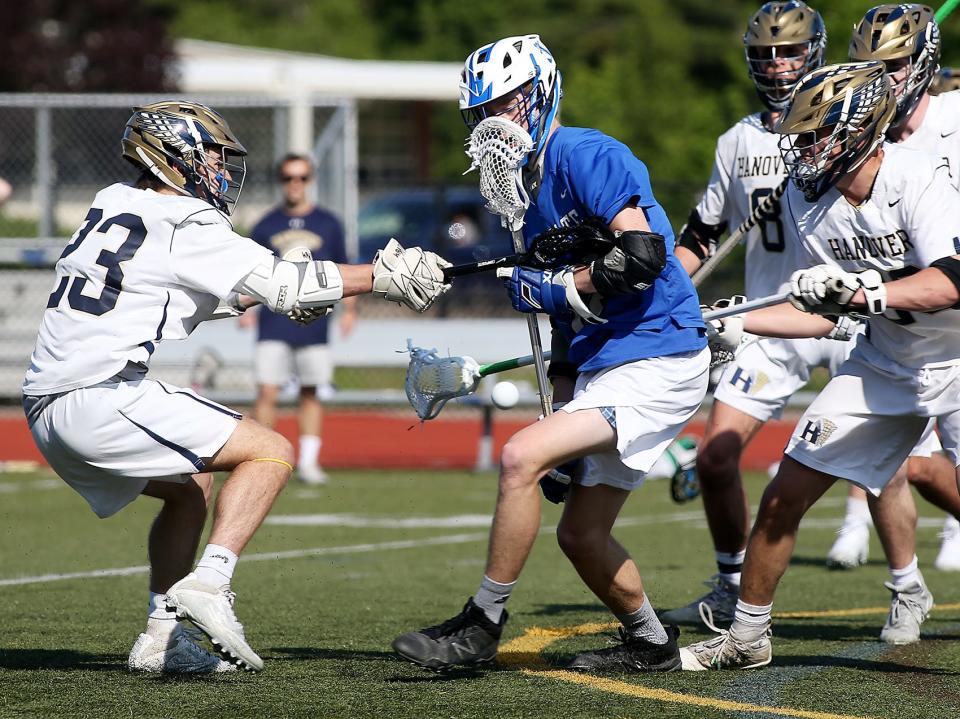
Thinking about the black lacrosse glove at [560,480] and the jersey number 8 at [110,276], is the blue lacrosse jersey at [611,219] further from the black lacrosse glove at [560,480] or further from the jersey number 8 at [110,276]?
the jersey number 8 at [110,276]

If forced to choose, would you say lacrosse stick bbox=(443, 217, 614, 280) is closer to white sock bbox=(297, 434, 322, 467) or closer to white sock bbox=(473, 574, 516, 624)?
white sock bbox=(473, 574, 516, 624)

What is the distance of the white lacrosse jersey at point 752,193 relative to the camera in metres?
6.78

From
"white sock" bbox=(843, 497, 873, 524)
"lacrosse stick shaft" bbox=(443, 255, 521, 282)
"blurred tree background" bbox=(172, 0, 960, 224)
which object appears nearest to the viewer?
"lacrosse stick shaft" bbox=(443, 255, 521, 282)

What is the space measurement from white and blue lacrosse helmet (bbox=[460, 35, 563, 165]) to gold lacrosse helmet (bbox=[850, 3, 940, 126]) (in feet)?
5.74

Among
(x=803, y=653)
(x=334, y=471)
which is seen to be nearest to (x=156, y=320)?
(x=803, y=653)

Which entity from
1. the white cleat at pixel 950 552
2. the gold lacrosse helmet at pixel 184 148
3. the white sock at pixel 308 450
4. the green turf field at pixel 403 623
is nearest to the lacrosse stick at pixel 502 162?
the gold lacrosse helmet at pixel 184 148

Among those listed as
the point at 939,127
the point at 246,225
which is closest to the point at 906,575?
the point at 939,127

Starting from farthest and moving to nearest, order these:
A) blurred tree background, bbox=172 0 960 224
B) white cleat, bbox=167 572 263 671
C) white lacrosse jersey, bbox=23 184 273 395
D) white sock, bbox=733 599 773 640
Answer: blurred tree background, bbox=172 0 960 224 → white sock, bbox=733 599 773 640 → white lacrosse jersey, bbox=23 184 273 395 → white cleat, bbox=167 572 263 671

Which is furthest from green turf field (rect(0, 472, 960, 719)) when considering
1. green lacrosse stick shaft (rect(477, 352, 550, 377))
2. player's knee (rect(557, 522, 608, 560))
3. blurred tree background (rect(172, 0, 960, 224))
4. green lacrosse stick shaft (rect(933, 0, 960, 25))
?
blurred tree background (rect(172, 0, 960, 224))

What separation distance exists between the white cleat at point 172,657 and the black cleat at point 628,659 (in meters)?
1.21

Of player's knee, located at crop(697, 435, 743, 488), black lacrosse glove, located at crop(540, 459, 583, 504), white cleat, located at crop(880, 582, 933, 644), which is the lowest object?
white cleat, located at crop(880, 582, 933, 644)

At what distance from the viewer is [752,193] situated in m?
6.81

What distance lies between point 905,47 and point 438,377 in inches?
94.7

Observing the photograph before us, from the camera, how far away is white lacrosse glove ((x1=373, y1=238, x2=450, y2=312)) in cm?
511
